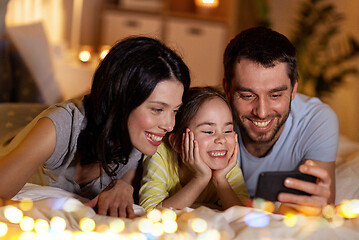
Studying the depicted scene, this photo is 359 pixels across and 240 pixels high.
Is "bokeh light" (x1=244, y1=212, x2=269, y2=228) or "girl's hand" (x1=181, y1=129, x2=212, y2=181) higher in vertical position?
"girl's hand" (x1=181, y1=129, x2=212, y2=181)

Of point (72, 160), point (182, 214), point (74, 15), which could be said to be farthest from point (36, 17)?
point (182, 214)

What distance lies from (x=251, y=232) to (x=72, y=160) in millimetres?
702

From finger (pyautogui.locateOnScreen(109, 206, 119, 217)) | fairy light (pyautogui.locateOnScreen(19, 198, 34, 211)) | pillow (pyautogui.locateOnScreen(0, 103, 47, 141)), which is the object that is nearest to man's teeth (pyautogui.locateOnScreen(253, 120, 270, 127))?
finger (pyautogui.locateOnScreen(109, 206, 119, 217))

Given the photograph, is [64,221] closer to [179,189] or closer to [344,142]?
[179,189]

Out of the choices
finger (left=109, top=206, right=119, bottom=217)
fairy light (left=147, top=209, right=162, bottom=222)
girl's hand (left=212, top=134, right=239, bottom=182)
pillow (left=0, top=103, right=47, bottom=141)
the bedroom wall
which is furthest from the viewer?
the bedroom wall

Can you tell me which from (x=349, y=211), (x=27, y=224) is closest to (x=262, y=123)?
(x=349, y=211)

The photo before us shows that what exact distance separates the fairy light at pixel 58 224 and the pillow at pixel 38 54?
1.58 metres

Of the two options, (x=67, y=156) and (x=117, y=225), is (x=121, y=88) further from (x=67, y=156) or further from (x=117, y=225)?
(x=117, y=225)

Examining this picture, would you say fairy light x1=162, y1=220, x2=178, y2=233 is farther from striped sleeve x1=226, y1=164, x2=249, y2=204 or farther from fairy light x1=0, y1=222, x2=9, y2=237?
striped sleeve x1=226, y1=164, x2=249, y2=204

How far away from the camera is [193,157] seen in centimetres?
142

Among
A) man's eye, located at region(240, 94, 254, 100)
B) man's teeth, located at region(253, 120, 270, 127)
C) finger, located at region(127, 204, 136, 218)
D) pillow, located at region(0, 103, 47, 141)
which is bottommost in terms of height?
finger, located at region(127, 204, 136, 218)

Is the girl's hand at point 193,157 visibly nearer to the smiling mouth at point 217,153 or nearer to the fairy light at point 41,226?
the smiling mouth at point 217,153

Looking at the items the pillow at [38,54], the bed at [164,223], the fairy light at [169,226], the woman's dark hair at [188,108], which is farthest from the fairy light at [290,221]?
the pillow at [38,54]

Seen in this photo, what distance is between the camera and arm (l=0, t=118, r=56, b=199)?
3.87 feet
